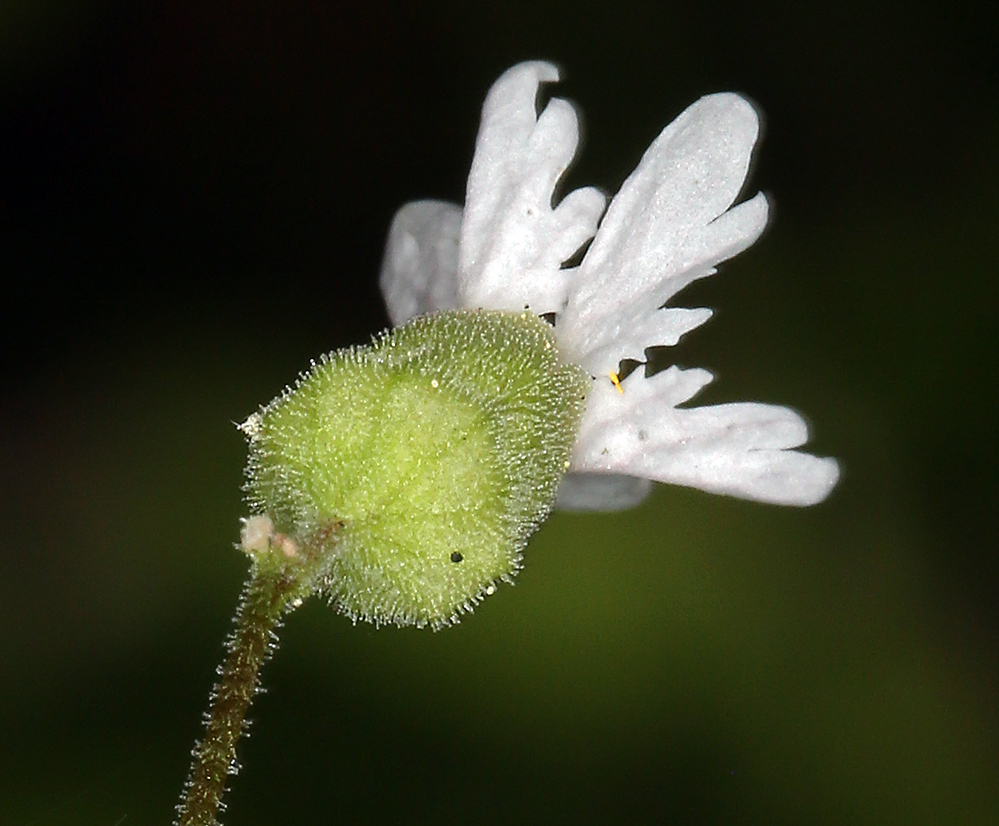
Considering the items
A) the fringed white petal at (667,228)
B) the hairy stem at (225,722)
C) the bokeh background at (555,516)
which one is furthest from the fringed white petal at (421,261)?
the bokeh background at (555,516)

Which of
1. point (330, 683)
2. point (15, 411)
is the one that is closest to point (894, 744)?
point (330, 683)

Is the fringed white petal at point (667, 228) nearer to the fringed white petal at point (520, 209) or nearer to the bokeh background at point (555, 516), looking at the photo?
the fringed white petal at point (520, 209)

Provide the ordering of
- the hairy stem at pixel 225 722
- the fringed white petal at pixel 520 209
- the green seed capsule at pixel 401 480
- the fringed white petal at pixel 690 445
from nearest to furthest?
the hairy stem at pixel 225 722 < the green seed capsule at pixel 401 480 < the fringed white petal at pixel 690 445 < the fringed white petal at pixel 520 209

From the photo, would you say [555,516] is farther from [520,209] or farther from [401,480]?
[401,480]

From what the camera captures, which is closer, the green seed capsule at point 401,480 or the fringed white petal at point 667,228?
the green seed capsule at point 401,480

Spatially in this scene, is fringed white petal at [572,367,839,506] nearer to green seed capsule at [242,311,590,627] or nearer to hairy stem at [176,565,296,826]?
green seed capsule at [242,311,590,627]

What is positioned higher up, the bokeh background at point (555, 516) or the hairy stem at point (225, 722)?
the bokeh background at point (555, 516)

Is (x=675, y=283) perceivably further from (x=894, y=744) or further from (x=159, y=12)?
(x=159, y=12)
